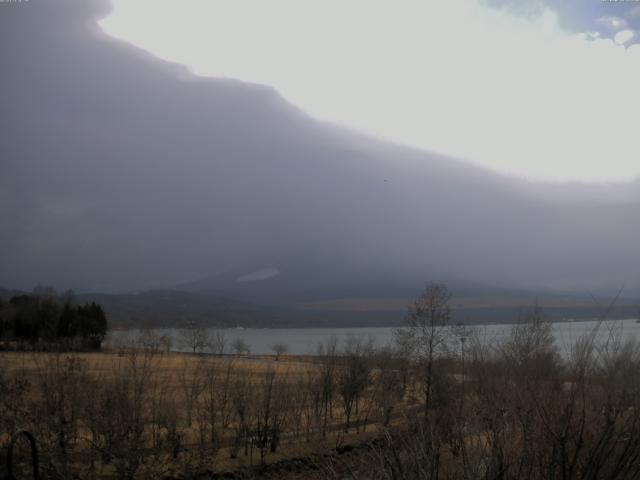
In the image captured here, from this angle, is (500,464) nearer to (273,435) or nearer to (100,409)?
(100,409)

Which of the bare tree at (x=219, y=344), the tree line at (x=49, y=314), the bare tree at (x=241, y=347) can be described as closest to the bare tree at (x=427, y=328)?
the bare tree at (x=219, y=344)

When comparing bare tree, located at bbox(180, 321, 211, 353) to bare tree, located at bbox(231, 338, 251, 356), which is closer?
bare tree, located at bbox(231, 338, 251, 356)

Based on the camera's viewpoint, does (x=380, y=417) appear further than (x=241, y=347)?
No

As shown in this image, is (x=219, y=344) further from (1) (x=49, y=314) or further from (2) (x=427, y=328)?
(2) (x=427, y=328)

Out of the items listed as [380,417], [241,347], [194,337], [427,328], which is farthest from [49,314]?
[194,337]

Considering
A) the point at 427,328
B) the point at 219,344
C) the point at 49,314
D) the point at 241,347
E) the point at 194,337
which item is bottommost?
the point at 241,347

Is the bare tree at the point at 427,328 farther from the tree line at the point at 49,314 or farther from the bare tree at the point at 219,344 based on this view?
the tree line at the point at 49,314

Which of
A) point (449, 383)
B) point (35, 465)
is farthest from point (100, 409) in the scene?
point (449, 383)

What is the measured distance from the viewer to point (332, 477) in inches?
297

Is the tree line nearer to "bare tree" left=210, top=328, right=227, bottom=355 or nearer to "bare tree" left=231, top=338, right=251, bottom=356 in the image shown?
"bare tree" left=210, top=328, right=227, bottom=355

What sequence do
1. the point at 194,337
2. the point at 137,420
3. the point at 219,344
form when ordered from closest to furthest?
the point at 137,420, the point at 219,344, the point at 194,337

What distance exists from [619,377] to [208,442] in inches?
751

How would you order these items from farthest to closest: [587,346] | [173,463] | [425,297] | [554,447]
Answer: [425,297]
[173,463]
[587,346]
[554,447]

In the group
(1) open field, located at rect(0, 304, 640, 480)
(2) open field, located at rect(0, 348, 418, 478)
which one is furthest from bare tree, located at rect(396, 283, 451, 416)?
(2) open field, located at rect(0, 348, 418, 478)
